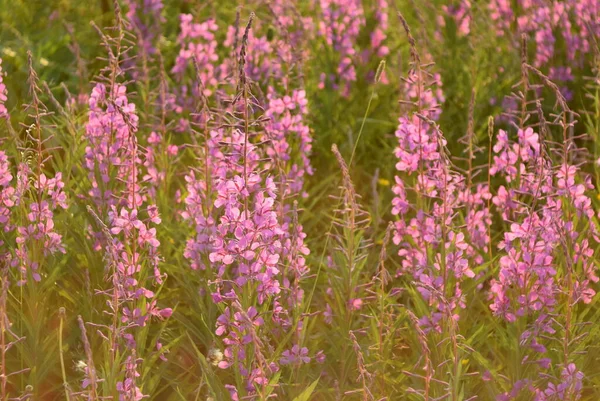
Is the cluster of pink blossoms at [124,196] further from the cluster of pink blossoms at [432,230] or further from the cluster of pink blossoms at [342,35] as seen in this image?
the cluster of pink blossoms at [342,35]

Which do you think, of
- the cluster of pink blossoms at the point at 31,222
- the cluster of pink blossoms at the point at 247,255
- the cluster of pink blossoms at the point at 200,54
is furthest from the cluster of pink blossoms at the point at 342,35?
the cluster of pink blossoms at the point at 247,255

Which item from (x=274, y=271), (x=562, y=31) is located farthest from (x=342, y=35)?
(x=274, y=271)

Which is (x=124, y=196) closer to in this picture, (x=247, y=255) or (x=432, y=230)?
(x=247, y=255)

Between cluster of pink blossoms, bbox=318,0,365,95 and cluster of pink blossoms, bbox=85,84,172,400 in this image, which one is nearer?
cluster of pink blossoms, bbox=85,84,172,400

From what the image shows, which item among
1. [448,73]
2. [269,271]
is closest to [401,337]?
[269,271]

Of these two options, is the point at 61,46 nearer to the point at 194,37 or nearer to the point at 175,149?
the point at 194,37

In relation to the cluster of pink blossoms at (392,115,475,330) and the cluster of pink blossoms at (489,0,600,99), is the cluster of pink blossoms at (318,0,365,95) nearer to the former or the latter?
the cluster of pink blossoms at (489,0,600,99)

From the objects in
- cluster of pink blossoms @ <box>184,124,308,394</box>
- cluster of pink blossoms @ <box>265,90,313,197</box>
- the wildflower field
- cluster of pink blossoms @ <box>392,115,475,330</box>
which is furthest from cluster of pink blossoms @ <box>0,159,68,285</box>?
cluster of pink blossoms @ <box>392,115,475,330</box>

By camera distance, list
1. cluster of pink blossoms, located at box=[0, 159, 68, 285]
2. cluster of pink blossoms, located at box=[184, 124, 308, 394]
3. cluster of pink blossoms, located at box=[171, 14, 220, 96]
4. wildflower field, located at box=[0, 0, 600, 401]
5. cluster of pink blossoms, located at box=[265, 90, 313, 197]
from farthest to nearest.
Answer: cluster of pink blossoms, located at box=[171, 14, 220, 96], cluster of pink blossoms, located at box=[265, 90, 313, 197], cluster of pink blossoms, located at box=[0, 159, 68, 285], wildflower field, located at box=[0, 0, 600, 401], cluster of pink blossoms, located at box=[184, 124, 308, 394]

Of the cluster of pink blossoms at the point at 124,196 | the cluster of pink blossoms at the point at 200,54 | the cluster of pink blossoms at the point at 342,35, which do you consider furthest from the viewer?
the cluster of pink blossoms at the point at 342,35

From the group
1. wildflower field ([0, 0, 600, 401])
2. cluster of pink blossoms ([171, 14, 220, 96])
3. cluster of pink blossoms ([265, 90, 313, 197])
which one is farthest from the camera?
cluster of pink blossoms ([171, 14, 220, 96])

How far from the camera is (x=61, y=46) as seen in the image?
22.4 ft

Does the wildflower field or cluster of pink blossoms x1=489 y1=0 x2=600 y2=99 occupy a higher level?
cluster of pink blossoms x1=489 y1=0 x2=600 y2=99

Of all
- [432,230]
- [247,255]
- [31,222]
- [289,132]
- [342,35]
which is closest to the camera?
[247,255]
